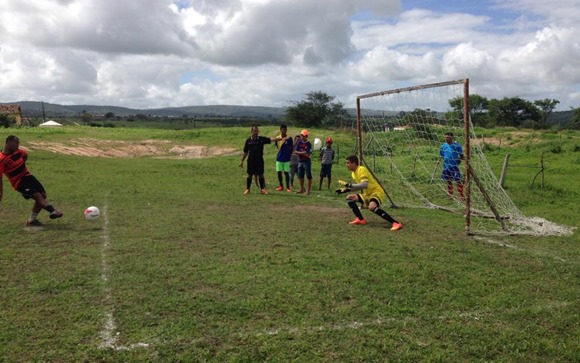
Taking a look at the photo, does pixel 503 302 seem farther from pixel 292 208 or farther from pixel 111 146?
pixel 111 146

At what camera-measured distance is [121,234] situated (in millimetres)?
8117

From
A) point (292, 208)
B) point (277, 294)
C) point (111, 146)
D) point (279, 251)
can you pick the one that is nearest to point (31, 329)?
point (277, 294)

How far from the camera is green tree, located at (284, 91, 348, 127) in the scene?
180ft

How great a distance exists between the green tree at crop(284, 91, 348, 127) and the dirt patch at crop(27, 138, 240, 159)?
69.7 ft

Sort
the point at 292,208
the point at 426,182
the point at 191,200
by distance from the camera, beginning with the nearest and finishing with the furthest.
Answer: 1. the point at 292,208
2. the point at 191,200
3. the point at 426,182

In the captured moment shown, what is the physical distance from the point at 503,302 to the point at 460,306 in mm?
526

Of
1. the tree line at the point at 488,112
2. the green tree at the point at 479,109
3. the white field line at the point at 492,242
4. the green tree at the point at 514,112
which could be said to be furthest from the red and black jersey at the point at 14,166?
the green tree at the point at 514,112

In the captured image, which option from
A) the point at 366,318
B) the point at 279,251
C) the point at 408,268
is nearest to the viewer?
the point at 366,318

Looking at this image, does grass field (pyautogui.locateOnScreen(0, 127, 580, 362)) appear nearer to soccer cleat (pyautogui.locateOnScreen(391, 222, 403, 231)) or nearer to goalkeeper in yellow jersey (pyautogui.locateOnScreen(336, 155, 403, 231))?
soccer cleat (pyautogui.locateOnScreen(391, 222, 403, 231))

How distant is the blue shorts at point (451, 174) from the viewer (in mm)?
11382

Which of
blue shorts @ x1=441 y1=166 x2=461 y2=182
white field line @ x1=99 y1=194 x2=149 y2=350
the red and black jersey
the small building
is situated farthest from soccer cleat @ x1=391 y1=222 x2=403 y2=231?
the small building

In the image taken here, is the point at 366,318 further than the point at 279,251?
No

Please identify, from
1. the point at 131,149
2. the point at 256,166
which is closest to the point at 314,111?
the point at 131,149

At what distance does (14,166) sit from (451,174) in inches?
363
